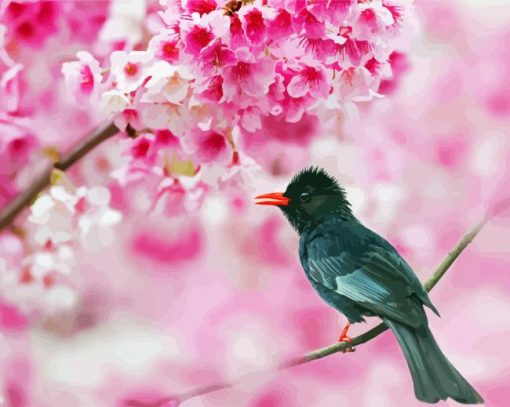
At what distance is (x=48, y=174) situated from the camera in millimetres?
574

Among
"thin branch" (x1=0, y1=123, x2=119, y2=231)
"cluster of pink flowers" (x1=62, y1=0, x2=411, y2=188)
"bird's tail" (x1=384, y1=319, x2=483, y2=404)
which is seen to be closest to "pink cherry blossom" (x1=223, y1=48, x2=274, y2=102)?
"cluster of pink flowers" (x1=62, y1=0, x2=411, y2=188)

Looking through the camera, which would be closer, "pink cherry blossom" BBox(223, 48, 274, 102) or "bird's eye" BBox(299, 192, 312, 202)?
"pink cherry blossom" BBox(223, 48, 274, 102)

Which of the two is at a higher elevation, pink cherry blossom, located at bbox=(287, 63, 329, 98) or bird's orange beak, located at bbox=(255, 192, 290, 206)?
bird's orange beak, located at bbox=(255, 192, 290, 206)

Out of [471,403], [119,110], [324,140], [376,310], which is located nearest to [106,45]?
[119,110]

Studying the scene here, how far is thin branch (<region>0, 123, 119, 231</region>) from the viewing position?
0.55 m

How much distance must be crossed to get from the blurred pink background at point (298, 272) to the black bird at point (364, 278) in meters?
0.04

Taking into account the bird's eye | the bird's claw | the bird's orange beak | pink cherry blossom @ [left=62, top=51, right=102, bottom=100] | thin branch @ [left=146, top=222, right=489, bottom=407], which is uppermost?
pink cherry blossom @ [left=62, top=51, right=102, bottom=100]

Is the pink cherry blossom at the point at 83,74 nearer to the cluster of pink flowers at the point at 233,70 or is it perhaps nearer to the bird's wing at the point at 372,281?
the cluster of pink flowers at the point at 233,70

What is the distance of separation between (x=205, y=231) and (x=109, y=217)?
95 millimetres

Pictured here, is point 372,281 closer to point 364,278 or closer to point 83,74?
point 364,278

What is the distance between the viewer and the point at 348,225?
0.61m

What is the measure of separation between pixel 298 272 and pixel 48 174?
9.5 inches

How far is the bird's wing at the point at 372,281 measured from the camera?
575 millimetres

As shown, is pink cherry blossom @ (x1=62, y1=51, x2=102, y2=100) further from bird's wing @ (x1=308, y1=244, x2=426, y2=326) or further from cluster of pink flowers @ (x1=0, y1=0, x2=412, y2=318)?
bird's wing @ (x1=308, y1=244, x2=426, y2=326)
